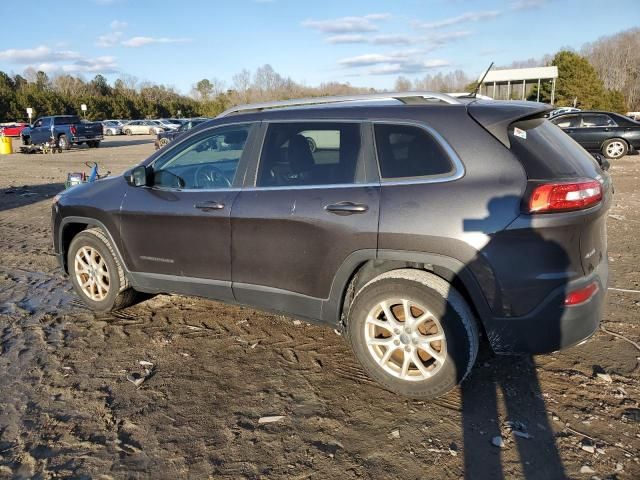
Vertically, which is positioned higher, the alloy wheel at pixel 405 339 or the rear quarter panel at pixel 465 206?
the rear quarter panel at pixel 465 206

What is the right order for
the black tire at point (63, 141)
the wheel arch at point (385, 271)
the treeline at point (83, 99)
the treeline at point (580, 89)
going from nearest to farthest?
1. the wheel arch at point (385, 271)
2. the black tire at point (63, 141)
3. the treeline at point (580, 89)
4. the treeline at point (83, 99)

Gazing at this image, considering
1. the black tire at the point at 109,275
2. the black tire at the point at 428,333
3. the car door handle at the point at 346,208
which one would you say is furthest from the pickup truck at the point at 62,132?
the black tire at the point at 428,333

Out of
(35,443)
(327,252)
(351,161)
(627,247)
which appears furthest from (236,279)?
(627,247)

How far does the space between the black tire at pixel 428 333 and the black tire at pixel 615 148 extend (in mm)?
16543

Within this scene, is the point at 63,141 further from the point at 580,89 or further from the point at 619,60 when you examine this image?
the point at 619,60

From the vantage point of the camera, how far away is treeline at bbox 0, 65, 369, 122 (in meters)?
57.3

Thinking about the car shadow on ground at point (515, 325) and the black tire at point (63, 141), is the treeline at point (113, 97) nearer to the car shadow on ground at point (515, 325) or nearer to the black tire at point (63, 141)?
the black tire at point (63, 141)

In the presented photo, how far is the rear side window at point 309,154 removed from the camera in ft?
11.4

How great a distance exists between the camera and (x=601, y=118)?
16.6m

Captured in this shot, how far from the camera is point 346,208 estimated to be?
3.33 metres

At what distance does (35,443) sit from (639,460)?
10.7ft

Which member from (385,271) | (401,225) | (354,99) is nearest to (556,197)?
(401,225)

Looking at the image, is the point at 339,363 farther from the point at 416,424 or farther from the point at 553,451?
the point at 553,451

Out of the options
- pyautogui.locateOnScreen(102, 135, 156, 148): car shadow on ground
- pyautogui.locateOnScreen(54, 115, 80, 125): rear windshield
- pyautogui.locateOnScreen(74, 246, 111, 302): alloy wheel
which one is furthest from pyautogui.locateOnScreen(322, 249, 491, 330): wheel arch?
pyautogui.locateOnScreen(102, 135, 156, 148): car shadow on ground
